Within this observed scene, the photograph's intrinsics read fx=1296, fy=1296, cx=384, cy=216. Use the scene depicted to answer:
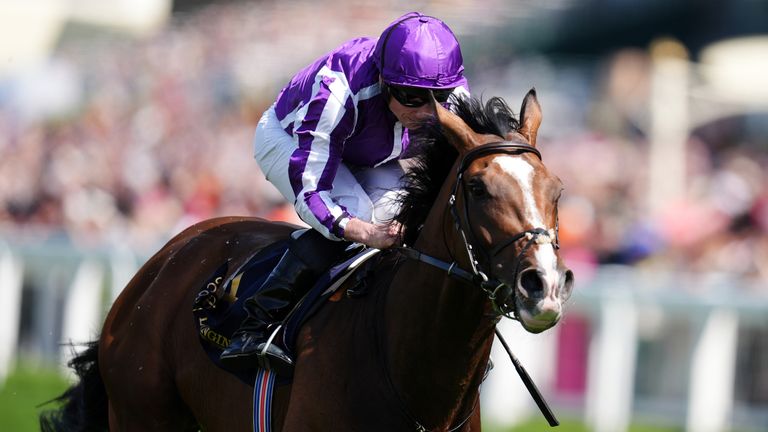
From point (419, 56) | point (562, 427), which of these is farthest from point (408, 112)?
point (562, 427)

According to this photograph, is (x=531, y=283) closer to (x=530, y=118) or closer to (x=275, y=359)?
(x=530, y=118)

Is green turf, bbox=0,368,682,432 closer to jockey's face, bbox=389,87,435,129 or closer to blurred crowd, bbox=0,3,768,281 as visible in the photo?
blurred crowd, bbox=0,3,768,281

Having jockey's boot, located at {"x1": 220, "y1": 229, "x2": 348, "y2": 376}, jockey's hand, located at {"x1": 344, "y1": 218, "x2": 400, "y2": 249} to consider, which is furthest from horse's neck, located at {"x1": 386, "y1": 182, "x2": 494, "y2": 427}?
jockey's boot, located at {"x1": 220, "y1": 229, "x2": 348, "y2": 376}

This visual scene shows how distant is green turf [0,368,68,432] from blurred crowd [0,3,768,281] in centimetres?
132

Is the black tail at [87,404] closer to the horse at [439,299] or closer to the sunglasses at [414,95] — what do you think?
the horse at [439,299]

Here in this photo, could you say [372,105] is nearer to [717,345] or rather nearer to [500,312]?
[500,312]

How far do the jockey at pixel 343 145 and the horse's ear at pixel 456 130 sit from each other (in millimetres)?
150

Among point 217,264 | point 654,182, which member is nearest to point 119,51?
point 654,182

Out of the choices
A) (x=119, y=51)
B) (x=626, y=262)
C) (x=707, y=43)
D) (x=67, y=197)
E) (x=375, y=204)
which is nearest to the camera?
(x=375, y=204)

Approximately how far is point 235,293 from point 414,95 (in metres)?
1.08

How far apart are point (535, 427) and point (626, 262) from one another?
2.07 m

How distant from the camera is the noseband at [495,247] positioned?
139 inches

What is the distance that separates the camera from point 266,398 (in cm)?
440

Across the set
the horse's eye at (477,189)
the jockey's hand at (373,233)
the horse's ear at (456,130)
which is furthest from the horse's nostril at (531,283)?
the jockey's hand at (373,233)
